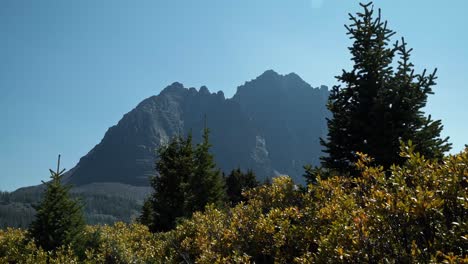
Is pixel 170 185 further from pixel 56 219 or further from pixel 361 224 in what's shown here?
pixel 361 224

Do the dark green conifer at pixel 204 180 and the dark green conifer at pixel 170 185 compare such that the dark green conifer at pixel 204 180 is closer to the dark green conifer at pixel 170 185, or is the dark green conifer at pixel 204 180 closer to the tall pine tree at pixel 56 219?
the dark green conifer at pixel 170 185

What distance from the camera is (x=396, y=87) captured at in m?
9.99

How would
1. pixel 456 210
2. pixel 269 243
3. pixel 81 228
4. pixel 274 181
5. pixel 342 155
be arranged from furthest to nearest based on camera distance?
pixel 81 228, pixel 342 155, pixel 274 181, pixel 269 243, pixel 456 210

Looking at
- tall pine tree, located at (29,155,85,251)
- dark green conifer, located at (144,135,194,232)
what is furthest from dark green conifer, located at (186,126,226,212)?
tall pine tree, located at (29,155,85,251)

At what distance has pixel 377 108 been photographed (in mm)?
9820

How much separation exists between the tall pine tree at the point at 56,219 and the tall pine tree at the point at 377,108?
34.0ft

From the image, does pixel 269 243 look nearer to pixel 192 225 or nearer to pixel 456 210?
A: pixel 456 210

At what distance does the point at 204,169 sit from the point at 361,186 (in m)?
18.0

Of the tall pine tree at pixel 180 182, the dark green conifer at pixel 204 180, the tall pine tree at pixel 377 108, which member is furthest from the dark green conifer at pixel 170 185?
the tall pine tree at pixel 377 108

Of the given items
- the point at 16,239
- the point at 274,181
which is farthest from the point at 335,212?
the point at 16,239

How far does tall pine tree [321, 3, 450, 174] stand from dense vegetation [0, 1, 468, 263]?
0.03m

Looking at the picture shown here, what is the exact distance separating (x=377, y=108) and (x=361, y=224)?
6.99 m

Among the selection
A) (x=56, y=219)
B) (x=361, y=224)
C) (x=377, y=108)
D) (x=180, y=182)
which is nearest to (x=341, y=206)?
(x=361, y=224)

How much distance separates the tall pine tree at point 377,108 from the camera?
9.70 metres
